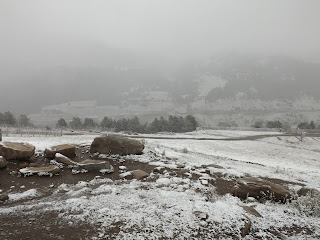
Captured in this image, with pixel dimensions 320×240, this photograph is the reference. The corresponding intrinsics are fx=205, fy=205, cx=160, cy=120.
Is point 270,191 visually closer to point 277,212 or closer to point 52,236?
point 277,212

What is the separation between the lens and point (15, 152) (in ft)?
42.2

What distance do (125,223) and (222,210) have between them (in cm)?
372

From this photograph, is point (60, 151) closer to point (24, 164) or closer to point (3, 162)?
point (24, 164)

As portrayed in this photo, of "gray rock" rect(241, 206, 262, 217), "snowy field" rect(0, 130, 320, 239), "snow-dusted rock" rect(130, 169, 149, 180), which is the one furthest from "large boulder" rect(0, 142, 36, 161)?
"gray rock" rect(241, 206, 262, 217)

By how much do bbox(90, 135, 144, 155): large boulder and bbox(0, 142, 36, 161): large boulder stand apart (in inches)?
185

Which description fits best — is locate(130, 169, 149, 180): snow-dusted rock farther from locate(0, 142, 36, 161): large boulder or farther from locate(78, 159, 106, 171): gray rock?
locate(0, 142, 36, 161): large boulder

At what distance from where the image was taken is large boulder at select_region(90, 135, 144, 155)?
1678cm

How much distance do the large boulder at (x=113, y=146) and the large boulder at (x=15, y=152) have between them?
15.4 feet

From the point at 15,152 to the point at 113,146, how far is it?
662 centimetres

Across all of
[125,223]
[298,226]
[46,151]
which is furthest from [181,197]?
[46,151]

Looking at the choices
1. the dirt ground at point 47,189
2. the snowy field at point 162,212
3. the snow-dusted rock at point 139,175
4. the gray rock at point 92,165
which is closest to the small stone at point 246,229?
the snowy field at point 162,212

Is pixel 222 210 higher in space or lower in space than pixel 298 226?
higher

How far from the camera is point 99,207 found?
26.4 feet

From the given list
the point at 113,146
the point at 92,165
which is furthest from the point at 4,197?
the point at 113,146
